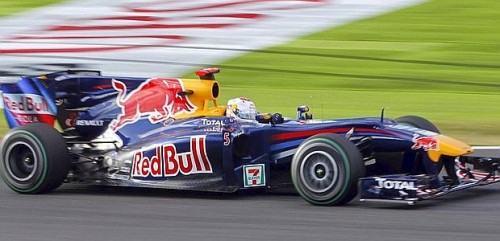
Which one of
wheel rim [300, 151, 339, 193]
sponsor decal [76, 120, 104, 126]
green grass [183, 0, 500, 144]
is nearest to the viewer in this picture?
wheel rim [300, 151, 339, 193]

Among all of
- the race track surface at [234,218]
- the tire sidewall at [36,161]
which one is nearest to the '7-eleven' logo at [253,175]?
the race track surface at [234,218]

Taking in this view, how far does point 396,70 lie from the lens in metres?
15.4

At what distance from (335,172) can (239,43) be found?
9.57 meters

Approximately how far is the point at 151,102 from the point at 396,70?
7.37m

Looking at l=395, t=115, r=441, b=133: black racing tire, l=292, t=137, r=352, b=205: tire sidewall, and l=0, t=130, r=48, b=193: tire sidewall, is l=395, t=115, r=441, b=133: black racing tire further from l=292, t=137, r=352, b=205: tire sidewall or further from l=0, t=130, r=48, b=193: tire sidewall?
l=0, t=130, r=48, b=193: tire sidewall

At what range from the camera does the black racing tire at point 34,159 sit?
27.5ft

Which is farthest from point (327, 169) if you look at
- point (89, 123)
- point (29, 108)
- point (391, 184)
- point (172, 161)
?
point (29, 108)

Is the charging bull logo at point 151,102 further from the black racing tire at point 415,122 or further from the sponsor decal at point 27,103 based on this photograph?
the black racing tire at point 415,122

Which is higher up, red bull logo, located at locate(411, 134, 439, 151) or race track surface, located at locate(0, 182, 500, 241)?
red bull logo, located at locate(411, 134, 439, 151)

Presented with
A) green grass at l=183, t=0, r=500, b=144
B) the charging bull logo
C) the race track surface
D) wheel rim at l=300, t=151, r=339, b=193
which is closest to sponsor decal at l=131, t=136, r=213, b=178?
the race track surface

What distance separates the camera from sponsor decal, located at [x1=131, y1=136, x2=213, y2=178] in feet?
26.3

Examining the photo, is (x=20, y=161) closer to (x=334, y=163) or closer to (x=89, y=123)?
(x=89, y=123)

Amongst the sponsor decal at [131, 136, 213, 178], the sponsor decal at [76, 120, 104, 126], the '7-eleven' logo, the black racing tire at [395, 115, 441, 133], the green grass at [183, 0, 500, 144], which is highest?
the green grass at [183, 0, 500, 144]

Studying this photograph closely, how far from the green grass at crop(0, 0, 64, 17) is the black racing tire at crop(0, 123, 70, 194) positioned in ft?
36.0
